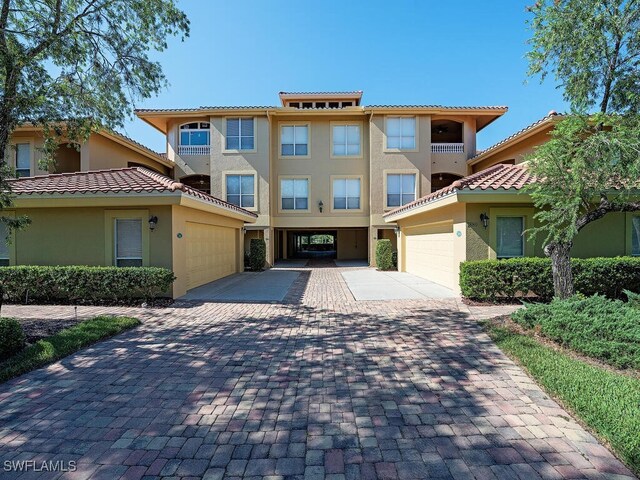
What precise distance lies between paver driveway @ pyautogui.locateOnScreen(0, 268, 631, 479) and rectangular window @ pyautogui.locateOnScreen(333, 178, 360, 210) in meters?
15.1

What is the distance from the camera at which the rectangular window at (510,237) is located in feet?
31.8

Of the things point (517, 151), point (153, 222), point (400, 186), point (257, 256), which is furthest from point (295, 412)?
point (400, 186)

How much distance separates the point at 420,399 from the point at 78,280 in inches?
360

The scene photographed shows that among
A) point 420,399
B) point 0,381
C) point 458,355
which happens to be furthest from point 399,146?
point 0,381

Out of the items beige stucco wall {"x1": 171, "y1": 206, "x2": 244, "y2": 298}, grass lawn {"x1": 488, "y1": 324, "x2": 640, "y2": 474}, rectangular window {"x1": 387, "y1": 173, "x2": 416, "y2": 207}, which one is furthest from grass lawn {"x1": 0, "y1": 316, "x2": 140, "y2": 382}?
rectangular window {"x1": 387, "y1": 173, "x2": 416, "y2": 207}

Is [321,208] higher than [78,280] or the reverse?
higher

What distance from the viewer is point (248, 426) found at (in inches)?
125

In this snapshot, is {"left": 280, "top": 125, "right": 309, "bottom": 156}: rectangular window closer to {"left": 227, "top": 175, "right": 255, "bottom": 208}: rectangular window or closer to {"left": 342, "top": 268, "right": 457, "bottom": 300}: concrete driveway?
{"left": 227, "top": 175, "right": 255, "bottom": 208}: rectangular window

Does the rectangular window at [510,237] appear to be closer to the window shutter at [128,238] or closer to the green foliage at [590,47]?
the green foliage at [590,47]

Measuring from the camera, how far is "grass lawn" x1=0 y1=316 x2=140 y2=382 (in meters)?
4.48

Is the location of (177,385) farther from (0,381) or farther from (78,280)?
(78,280)

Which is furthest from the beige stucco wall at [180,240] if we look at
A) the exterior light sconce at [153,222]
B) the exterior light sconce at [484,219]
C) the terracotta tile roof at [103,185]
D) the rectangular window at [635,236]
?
the rectangular window at [635,236]

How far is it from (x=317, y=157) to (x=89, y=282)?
14.6 meters

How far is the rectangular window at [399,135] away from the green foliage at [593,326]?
15.4m
